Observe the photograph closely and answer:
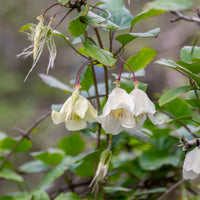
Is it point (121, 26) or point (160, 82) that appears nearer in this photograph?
point (121, 26)

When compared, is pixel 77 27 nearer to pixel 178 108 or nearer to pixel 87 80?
pixel 87 80

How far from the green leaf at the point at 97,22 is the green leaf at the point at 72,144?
1.83 feet

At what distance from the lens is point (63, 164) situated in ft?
3.23

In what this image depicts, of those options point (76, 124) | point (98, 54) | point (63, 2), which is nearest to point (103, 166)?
point (76, 124)

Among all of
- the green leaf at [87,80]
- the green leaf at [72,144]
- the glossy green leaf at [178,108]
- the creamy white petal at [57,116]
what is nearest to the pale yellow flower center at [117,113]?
the creamy white petal at [57,116]

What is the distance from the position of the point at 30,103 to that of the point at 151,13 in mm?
3455

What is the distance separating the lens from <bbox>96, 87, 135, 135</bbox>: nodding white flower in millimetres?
640

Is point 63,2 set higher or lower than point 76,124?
higher

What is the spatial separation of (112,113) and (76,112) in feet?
0.29

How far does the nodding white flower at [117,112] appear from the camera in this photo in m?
0.64

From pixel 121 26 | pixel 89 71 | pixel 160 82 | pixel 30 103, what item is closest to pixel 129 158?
pixel 89 71

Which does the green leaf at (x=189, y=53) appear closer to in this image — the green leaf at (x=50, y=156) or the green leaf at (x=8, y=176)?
the green leaf at (x=50, y=156)

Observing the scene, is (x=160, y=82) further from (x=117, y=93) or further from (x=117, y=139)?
(x=117, y=93)

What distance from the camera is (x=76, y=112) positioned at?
0.66 meters
